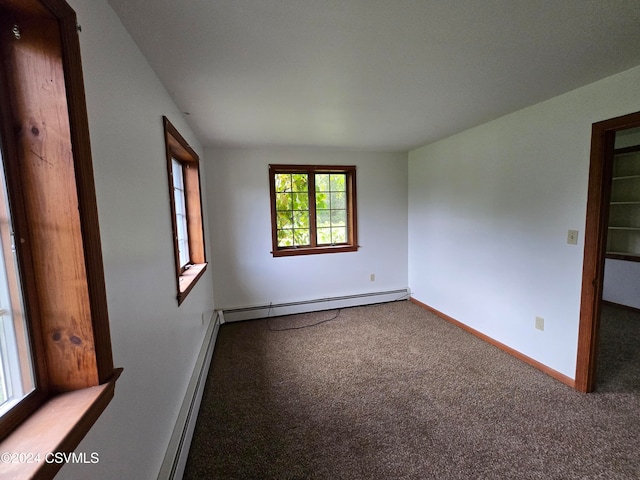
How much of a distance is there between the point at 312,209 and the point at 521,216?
7.87ft

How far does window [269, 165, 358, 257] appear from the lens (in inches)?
152

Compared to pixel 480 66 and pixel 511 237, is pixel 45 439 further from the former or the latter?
pixel 511 237

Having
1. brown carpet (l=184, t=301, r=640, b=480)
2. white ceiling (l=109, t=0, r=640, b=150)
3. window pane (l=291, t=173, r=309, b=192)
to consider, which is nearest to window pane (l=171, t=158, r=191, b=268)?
white ceiling (l=109, t=0, r=640, b=150)

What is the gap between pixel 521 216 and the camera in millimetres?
2590

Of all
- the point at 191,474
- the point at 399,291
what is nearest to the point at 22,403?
the point at 191,474

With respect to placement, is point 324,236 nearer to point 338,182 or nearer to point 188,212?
point 338,182

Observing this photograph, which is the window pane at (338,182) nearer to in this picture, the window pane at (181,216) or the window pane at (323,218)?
the window pane at (323,218)

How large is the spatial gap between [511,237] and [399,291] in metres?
1.94

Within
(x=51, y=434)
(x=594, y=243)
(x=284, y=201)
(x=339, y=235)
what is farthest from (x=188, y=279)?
(x=594, y=243)

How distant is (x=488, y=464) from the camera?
1573mm

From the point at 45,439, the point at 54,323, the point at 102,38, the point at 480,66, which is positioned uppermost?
the point at 480,66

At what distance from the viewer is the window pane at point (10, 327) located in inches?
29.0

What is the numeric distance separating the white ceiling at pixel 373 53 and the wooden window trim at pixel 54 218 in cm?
53

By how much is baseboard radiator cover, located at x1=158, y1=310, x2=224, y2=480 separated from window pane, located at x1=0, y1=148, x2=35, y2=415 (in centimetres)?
90
